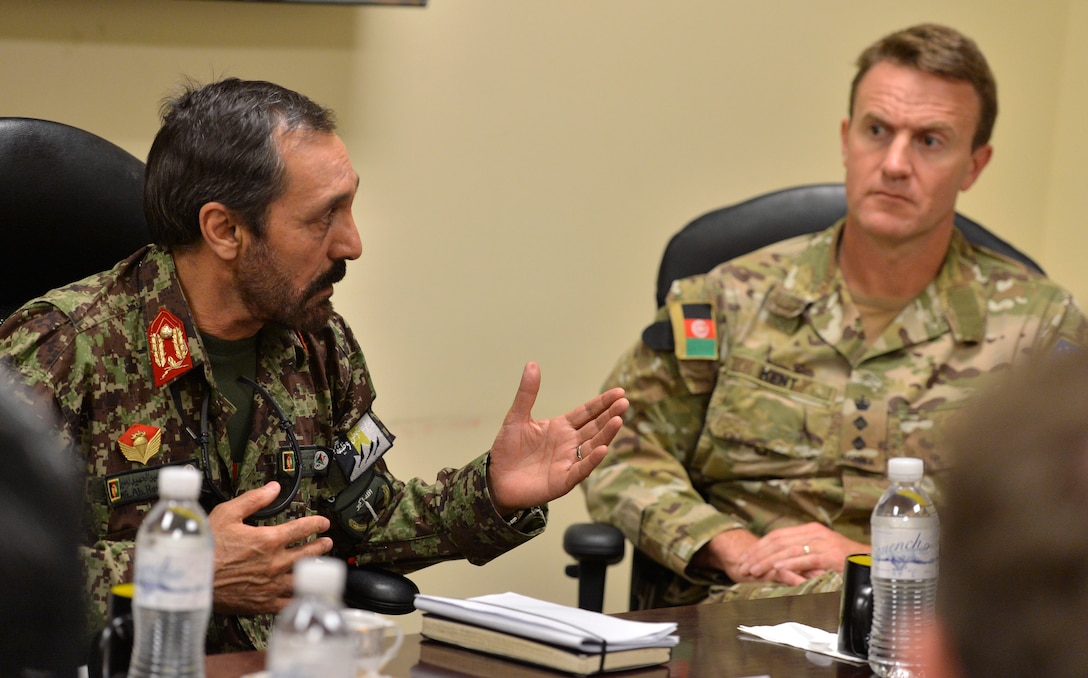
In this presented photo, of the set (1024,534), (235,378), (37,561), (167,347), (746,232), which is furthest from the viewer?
(746,232)

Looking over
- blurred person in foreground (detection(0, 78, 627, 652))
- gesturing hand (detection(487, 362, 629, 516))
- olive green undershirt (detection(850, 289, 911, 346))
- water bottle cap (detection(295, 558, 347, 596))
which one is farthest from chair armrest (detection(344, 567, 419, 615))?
olive green undershirt (detection(850, 289, 911, 346))

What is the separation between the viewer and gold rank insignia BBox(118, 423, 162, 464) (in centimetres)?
170

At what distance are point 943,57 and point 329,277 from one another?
50.0 inches

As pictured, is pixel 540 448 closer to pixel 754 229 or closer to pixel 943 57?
pixel 754 229

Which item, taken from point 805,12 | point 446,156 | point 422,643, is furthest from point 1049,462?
point 805,12

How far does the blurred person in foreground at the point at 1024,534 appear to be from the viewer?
63cm

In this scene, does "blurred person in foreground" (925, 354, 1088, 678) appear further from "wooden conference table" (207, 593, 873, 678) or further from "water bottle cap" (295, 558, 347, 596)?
"wooden conference table" (207, 593, 873, 678)

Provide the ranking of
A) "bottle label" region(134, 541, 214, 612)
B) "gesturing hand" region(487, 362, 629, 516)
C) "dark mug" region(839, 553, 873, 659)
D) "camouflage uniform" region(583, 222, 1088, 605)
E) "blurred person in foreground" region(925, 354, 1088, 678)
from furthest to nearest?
"camouflage uniform" region(583, 222, 1088, 605) < "gesturing hand" region(487, 362, 629, 516) < "dark mug" region(839, 553, 873, 659) < "bottle label" region(134, 541, 214, 612) < "blurred person in foreground" region(925, 354, 1088, 678)

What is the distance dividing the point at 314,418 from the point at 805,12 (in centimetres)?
173

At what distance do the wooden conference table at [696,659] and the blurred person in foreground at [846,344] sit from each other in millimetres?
632

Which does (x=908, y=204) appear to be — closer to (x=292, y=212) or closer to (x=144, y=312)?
(x=292, y=212)

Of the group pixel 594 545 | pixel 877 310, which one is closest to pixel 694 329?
pixel 877 310

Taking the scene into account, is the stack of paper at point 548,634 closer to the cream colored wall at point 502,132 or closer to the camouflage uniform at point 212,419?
the camouflage uniform at point 212,419

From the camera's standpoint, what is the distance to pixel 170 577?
3.50ft
